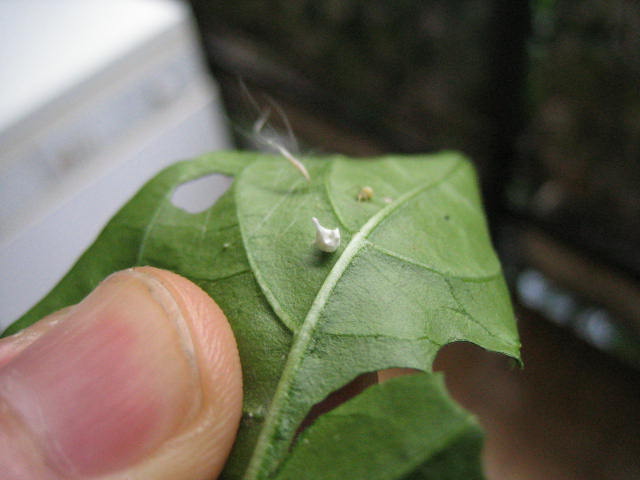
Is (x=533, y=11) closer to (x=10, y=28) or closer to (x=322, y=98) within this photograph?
(x=322, y=98)

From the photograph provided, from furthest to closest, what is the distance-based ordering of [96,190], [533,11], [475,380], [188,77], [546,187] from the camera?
1. [188,77]
2. [96,190]
3. [475,380]
4. [546,187]
5. [533,11]

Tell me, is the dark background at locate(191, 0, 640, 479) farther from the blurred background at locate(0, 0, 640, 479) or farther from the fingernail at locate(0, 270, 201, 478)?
the fingernail at locate(0, 270, 201, 478)

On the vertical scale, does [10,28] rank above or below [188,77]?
above

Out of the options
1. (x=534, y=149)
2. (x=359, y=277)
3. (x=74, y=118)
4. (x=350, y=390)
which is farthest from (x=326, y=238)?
(x=74, y=118)

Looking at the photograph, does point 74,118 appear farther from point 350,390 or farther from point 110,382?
point 350,390

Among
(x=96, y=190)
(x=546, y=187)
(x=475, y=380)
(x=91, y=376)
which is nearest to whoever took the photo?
(x=91, y=376)

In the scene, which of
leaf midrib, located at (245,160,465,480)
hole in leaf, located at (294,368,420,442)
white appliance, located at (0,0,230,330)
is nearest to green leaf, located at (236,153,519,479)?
leaf midrib, located at (245,160,465,480)

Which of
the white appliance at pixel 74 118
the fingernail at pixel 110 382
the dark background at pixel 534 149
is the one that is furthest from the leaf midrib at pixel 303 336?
the white appliance at pixel 74 118

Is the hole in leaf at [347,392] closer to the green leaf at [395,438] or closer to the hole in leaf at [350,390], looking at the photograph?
the hole in leaf at [350,390]

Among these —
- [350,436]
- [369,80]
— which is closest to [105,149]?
[369,80]
